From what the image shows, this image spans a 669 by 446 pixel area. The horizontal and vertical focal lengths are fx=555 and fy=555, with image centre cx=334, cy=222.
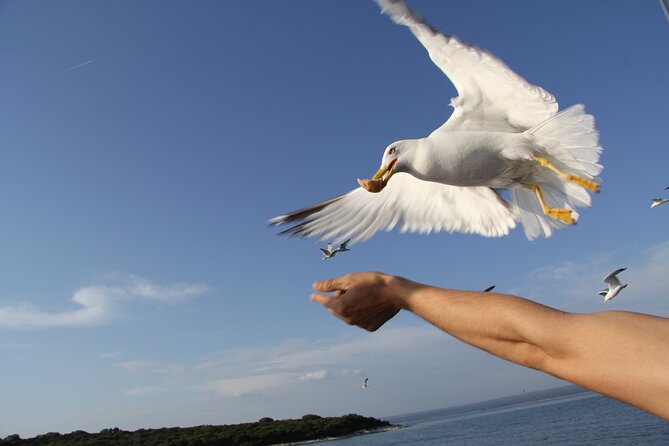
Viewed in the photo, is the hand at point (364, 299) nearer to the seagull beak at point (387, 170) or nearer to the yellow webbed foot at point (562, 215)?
the seagull beak at point (387, 170)

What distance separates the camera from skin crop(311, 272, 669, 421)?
866 millimetres

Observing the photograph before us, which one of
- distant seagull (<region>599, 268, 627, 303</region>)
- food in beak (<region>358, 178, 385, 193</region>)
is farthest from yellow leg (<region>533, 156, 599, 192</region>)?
distant seagull (<region>599, 268, 627, 303</region>)

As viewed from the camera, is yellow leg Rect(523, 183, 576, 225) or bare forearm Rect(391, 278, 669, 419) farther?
yellow leg Rect(523, 183, 576, 225)

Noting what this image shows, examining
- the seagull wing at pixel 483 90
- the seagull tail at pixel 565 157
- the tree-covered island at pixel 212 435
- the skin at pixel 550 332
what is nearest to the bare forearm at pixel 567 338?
the skin at pixel 550 332

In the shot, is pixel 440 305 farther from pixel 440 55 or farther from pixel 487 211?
pixel 487 211

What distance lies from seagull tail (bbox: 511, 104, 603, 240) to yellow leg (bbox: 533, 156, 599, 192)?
0.14 ft

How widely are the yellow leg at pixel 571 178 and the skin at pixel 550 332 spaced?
13.6 feet

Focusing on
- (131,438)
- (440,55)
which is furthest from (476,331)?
(131,438)

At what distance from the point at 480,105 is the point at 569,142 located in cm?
86

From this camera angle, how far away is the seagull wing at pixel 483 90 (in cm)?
472

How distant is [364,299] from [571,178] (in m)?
4.28

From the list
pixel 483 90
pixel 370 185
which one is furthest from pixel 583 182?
pixel 370 185

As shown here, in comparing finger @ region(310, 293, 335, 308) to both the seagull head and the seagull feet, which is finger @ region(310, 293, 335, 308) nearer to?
the seagull head

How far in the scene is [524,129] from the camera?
210 inches
